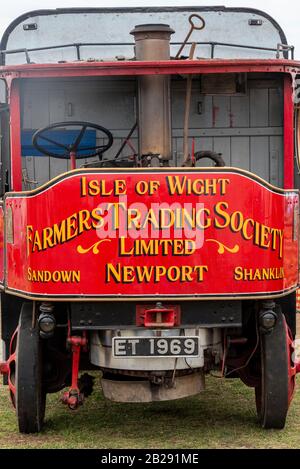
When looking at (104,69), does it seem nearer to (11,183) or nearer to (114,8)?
(11,183)

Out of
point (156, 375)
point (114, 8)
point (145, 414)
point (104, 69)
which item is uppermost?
point (114, 8)

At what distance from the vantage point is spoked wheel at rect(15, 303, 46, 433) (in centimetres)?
735

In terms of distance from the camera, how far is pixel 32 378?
289 inches

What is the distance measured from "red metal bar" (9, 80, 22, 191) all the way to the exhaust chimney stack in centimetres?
92

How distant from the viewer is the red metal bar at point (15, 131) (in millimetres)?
7359

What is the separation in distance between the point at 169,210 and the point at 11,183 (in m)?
1.32

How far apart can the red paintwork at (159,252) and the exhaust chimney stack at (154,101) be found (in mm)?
831

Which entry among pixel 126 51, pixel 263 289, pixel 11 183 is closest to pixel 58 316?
pixel 11 183

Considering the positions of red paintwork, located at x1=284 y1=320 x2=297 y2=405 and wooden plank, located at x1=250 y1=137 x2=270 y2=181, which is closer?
red paintwork, located at x1=284 y1=320 x2=297 y2=405

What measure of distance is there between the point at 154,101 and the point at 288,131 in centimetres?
99

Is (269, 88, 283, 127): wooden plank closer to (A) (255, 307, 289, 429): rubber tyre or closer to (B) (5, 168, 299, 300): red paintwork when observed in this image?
(B) (5, 168, 299, 300): red paintwork

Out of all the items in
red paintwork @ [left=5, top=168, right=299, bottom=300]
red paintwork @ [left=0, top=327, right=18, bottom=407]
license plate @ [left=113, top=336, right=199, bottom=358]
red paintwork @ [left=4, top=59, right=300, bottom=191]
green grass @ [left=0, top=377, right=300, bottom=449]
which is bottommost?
green grass @ [left=0, top=377, right=300, bottom=449]

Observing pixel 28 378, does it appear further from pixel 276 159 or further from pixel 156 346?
pixel 276 159

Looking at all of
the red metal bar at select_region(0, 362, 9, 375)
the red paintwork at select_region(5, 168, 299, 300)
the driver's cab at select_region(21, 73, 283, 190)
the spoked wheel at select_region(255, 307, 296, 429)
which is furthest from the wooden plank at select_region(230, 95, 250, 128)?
the red metal bar at select_region(0, 362, 9, 375)
